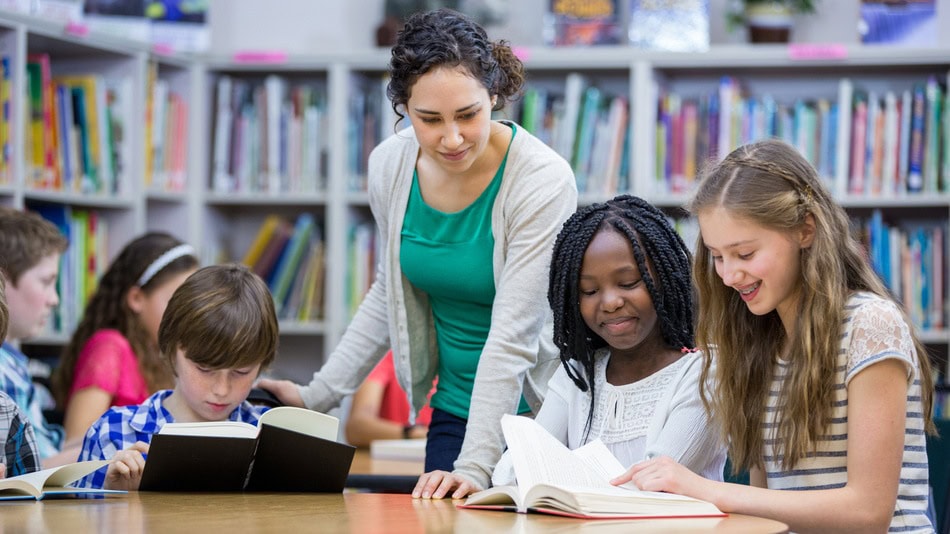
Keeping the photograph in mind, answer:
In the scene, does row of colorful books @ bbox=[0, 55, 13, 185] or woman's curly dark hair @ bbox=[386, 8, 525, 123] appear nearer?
woman's curly dark hair @ bbox=[386, 8, 525, 123]

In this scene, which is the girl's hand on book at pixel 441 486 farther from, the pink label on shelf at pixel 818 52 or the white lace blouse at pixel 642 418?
the pink label on shelf at pixel 818 52

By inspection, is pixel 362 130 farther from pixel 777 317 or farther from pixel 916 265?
pixel 777 317

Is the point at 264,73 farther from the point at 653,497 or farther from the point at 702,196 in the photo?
the point at 653,497

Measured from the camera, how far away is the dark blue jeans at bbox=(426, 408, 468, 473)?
2084mm

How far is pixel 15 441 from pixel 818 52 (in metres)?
2.75

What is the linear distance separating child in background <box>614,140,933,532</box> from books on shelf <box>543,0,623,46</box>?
90.0 inches

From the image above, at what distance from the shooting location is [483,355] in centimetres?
186

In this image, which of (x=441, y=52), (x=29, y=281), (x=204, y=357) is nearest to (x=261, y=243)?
(x=29, y=281)

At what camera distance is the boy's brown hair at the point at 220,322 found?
189cm

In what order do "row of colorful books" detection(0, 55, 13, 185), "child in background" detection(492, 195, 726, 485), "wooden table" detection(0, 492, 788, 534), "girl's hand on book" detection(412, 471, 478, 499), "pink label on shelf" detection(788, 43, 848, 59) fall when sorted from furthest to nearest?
"pink label on shelf" detection(788, 43, 848, 59) → "row of colorful books" detection(0, 55, 13, 185) → "child in background" detection(492, 195, 726, 485) → "girl's hand on book" detection(412, 471, 478, 499) → "wooden table" detection(0, 492, 788, 534)

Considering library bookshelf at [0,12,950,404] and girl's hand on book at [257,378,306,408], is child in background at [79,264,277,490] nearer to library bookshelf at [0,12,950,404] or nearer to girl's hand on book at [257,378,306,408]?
girl's hand on book at [257,378,306,408]

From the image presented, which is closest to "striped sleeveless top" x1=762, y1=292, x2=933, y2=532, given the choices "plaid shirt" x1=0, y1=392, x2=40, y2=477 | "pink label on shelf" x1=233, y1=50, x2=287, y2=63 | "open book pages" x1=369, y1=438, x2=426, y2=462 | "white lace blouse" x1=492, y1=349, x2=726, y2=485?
"white lace blouse" x1=492, y1=349, x2=726, y2=485

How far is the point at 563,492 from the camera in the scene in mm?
1319

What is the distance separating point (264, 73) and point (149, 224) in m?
0.66
